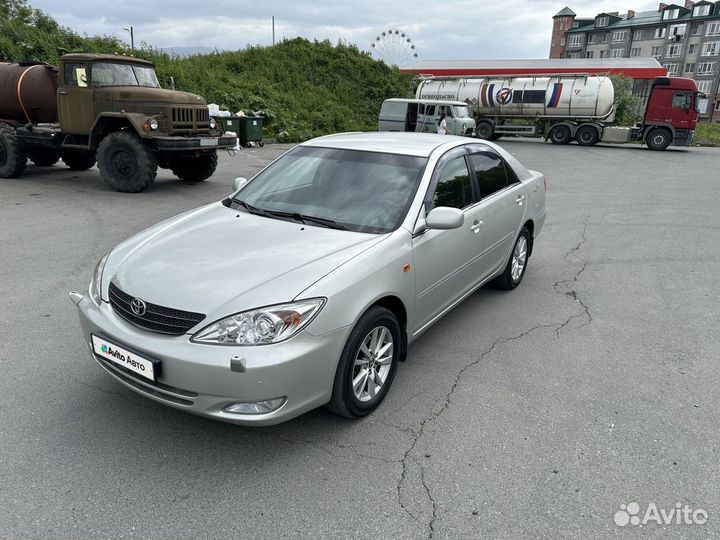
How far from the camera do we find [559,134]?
2722 centimetres

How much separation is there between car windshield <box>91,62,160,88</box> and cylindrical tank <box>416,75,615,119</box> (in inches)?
845

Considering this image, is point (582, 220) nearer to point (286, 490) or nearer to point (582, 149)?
point (286, 490)

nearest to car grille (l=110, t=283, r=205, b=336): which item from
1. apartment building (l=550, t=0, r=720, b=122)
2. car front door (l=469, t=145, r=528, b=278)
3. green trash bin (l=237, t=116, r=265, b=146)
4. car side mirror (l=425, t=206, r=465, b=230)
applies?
car side mirror (l=425, t=206, r=465, b=230)

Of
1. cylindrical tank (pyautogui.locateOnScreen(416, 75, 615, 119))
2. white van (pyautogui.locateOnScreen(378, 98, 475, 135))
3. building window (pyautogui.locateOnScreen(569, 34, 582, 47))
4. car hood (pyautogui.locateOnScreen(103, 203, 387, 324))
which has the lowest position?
car hood (pyautogui.locateOnScreen(103, 203, 387, 324))

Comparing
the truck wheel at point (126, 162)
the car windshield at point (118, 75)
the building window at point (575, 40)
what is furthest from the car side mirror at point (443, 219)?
the building window at point (575, 40)

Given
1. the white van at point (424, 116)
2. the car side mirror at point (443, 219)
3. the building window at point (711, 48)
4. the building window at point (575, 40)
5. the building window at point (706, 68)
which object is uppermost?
the building window at point (575, 40)

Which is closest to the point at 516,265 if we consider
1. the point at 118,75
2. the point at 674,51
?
the point at 118,75

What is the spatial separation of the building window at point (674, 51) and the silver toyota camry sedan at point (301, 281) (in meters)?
81.7

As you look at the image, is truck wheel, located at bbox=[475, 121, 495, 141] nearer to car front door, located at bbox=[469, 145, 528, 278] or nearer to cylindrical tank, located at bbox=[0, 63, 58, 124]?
cylindrical tank, located at bbox=[0, 63, 58, 124]

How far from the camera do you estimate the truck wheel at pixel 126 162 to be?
9484 mm

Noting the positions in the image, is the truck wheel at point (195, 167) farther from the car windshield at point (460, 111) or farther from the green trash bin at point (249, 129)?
the car windshield at point (460, 111)

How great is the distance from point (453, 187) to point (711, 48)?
81.0m

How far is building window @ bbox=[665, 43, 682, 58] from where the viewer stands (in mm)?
69062

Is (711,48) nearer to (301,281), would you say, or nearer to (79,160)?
(79,160)
